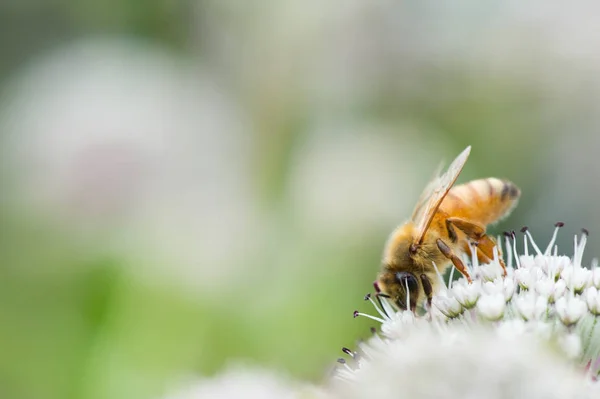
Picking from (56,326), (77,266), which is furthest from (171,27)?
(56,326)

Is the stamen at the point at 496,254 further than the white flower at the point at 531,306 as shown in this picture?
Yes

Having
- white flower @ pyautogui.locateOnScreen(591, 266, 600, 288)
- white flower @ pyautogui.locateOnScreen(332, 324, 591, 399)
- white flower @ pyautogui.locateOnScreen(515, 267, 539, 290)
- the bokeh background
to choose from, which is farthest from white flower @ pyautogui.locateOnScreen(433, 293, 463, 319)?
the bokeh background

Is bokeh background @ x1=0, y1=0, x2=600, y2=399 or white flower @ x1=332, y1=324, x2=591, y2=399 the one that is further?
bokeh background @ x1=0, y1=0, x2=600, y2=399

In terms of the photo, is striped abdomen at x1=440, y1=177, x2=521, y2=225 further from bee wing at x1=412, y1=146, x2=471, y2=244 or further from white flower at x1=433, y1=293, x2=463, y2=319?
white flower at x1=433, y1=293, x2=463, y2=319

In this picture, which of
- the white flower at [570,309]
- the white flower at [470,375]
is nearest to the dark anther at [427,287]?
the white flower at [570,309]

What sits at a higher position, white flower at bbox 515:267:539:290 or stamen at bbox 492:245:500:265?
stamen at bbox 492:245:500:265

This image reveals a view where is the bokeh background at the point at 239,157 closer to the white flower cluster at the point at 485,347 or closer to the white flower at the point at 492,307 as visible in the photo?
the white flower cluster at the point at 485,347

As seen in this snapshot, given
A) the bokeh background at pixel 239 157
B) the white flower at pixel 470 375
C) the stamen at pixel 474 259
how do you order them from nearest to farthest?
the white flower at pixel 470 375 → the stamen at pixel 474 259 → the bokeh background at pixel 239 157
